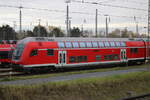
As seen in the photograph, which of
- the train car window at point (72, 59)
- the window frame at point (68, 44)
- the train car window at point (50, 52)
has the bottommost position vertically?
the train car window at point (72, 59)

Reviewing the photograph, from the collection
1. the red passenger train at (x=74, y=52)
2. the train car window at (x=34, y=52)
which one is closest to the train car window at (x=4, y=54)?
the red passenger train at (x=74, y=52)

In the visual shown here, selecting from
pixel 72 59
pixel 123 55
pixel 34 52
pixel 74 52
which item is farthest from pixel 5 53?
pixel 123 55

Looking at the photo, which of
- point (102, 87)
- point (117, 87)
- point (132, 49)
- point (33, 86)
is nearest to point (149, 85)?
point (117, 87)

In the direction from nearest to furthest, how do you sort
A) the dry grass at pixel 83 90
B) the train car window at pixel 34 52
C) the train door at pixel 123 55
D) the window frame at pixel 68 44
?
the dry grass at pixel 83 90 < the train car window at pixel 34 52 < the window frame at pixel 68 44 < the train door at pixel 123 55

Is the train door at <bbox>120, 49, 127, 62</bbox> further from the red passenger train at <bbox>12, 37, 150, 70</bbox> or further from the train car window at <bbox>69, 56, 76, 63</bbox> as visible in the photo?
the train car window at <bbox>69, 56, 76, 63</bbox>

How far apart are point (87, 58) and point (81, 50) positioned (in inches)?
53.2

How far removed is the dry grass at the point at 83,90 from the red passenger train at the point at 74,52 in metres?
9.81

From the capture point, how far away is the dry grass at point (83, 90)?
1235 centimetres

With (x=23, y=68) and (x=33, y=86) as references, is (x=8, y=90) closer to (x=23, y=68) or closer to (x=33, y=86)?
(x=33, y=86)

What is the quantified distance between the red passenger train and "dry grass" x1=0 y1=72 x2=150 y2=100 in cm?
981

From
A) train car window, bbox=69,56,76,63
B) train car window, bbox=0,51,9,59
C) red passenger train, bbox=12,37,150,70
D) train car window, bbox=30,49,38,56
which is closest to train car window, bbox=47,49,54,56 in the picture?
red passenger train, bbox=12,37,150,70

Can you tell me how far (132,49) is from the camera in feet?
111

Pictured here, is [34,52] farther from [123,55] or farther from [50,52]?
[123,55]

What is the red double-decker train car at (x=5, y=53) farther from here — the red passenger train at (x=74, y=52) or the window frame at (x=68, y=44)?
the window frame at (x=68, y=44)
